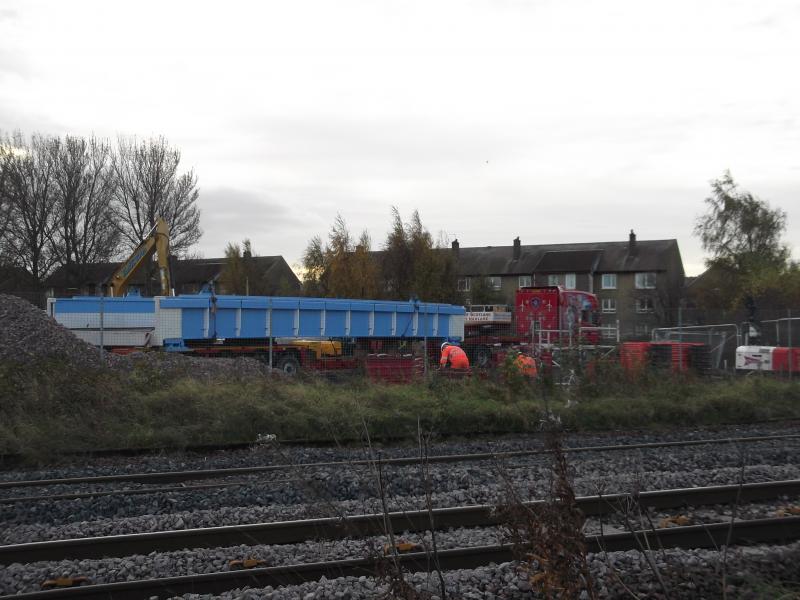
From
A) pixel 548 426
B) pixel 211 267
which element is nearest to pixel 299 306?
pixel 548 426

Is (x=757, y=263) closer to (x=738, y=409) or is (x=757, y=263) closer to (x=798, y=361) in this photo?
(x=798, y=361)

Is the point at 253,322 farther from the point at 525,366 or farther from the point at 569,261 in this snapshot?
the point at 569,261

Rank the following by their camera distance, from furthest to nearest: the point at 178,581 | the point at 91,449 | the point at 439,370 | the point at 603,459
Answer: the point at 439,370 → the point at 91,449 → the point at 603,459 → the point at 178,581

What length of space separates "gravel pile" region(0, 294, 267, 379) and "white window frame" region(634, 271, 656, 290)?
5032 cm

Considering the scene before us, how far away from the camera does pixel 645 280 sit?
64938mm

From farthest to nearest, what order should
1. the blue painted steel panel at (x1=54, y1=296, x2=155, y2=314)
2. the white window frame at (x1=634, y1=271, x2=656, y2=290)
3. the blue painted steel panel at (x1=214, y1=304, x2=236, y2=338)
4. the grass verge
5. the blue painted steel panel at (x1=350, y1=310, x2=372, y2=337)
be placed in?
the white window frame at (x1=634, y1=271, x2=656, y2=290) → the blue painted steel panel at (x1=350, y1=310, x2=372, y2=337) → the blue painted steel panel at (x1=214, y1=304, x2=236, y2=338) → the blue painted steel panel at (x1=54, y1=296, x2=155, y2=314) → the grass verge

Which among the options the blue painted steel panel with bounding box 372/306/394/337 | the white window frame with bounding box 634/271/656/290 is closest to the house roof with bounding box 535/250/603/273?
the white window frame with bounding box 634/271/656/290

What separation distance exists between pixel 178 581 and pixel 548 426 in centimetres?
364

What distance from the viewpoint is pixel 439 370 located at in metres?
19.5

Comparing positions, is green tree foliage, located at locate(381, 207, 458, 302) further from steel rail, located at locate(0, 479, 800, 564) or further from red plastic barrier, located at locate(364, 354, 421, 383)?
steel rail, located at locate(0, 479, 800, 564)

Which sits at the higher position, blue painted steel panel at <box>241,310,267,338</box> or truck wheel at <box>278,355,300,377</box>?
blue painted steel panel at <box>241,310,267,338</box>

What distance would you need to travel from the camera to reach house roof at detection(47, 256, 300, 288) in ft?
167

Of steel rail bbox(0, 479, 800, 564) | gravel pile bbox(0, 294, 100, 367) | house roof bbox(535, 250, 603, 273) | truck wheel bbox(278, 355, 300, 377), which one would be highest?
house roof bbox(535, 250, 603, 273)

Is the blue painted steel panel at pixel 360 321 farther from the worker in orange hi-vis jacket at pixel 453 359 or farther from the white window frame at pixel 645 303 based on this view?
the white window frame at pixel 645 303
